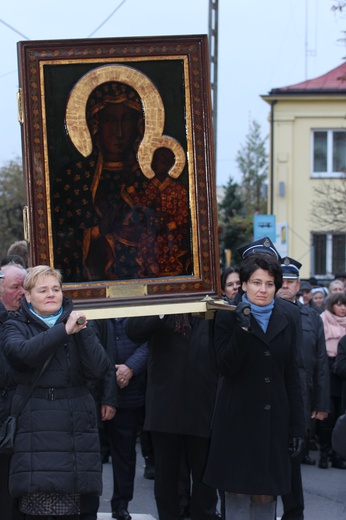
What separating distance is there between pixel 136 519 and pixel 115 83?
12.6 ft

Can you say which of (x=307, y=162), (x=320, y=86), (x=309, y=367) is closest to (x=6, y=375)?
(x=309, y=367)

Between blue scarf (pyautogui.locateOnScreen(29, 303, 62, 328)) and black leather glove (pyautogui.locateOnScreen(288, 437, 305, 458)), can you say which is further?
black leather glove (pyautogui.locateOnScreen(288, 437, 305, 458))

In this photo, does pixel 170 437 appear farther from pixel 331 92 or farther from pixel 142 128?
pixel 331 92

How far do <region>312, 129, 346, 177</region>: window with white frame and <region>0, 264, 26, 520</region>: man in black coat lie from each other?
1200 inches

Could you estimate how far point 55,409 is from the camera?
5.72 meters

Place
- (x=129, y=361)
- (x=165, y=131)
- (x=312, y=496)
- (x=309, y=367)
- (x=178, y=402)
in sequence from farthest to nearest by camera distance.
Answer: (x=312, y=496)
(x=309, y=367)
(x=129, y=361)
(x=178, y=402)
(x=165, y=131)

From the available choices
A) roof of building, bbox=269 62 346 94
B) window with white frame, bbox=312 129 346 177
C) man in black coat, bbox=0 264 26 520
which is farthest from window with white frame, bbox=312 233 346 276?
man in black coat, bbox=0 264 26 520

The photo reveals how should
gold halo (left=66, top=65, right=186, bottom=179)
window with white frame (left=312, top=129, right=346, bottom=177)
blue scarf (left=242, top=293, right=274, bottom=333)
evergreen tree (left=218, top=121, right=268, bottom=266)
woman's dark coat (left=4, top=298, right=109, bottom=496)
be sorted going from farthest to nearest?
evergreen tree (left=218, top=121, right=268, bottom=266) < window with white frame (left=312, top=129, right=346, bottom=177) < blue scarf (left=242, top=293, right=274, bottom=333) < gold halo (left=66, top=65, right=186, bottom=179) < woman's dark coat (left=4, top=298, right=109, bottom=496)

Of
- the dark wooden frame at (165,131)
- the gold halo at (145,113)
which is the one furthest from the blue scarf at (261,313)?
the gold halo at (145,113)

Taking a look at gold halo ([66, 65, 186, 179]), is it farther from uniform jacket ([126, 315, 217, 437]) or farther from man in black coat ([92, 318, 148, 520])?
man in black coat ([92, 318, 148, 520])

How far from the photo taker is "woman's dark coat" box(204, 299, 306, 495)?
19.6ft

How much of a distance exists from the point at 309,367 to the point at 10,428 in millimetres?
3755

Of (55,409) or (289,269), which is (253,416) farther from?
(289,269)

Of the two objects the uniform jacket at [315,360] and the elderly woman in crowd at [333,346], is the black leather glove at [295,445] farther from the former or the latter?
the elderly woman in crowd at [333,346]
